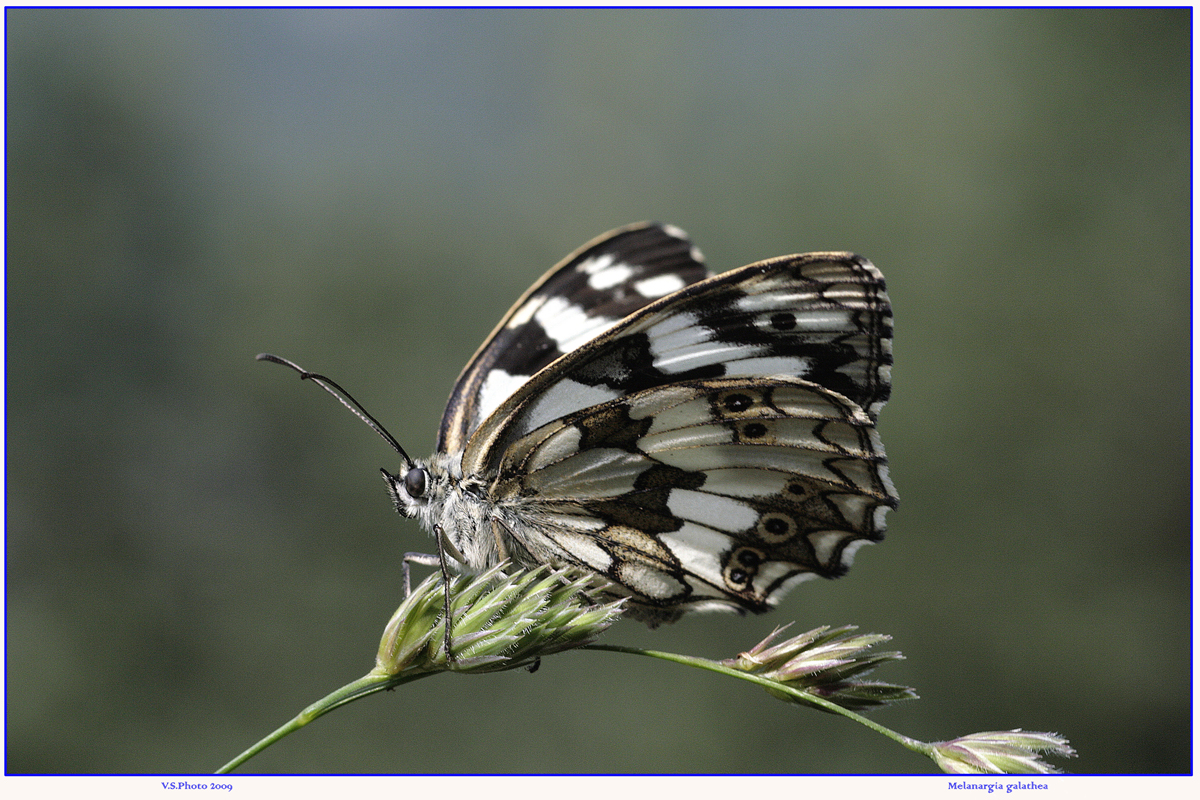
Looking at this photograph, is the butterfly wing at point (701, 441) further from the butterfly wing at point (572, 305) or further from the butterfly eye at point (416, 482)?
the butterfly wing at point (572, 305)

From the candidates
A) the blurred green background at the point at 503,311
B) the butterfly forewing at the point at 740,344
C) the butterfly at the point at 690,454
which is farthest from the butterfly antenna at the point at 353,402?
the blurred green background at the point at 503,311

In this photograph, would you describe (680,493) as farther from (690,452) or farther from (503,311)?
(503,311)

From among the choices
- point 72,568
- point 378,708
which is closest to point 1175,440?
point 378,708

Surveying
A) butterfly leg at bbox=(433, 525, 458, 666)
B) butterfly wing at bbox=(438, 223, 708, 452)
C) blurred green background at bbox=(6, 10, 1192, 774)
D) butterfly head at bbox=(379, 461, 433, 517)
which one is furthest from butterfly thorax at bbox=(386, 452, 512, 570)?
blurred green background at bbox=(6, 10, 1192, 774)

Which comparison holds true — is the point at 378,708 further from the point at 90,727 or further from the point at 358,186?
the point at 358,186

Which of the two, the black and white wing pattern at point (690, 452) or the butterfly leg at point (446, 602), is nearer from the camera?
the butterfly leg at point (446, 602)

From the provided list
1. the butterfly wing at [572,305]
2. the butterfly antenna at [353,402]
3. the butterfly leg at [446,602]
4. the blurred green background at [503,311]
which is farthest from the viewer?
the blurred green background at [503,311]
